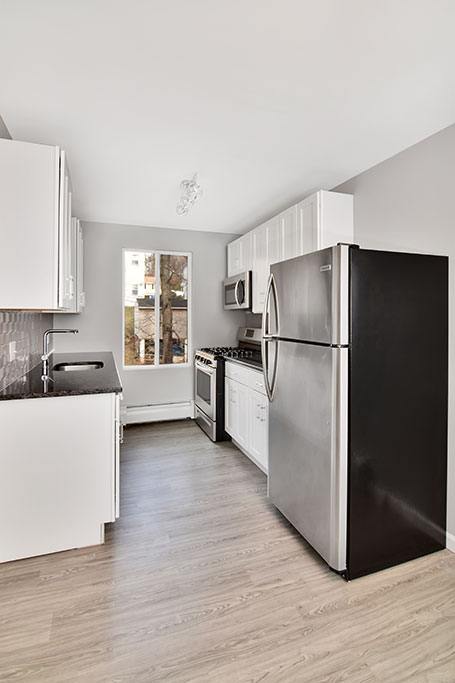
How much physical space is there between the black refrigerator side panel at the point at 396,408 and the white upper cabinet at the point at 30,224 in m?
1.58

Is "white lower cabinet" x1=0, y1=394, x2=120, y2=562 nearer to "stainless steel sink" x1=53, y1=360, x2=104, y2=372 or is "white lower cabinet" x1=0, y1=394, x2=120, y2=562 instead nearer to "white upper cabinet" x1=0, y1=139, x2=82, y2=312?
"white upper cabinet" x1=0, y1=139, x2=82, y2=312

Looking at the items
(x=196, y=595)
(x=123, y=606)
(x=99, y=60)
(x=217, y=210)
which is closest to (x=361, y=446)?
(x=196, y=595)

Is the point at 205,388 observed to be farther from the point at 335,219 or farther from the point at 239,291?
the point at 335,219

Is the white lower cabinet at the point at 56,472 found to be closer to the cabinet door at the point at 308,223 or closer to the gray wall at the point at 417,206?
the cabinet door at the point at 308,223

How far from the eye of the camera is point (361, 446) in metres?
1.90

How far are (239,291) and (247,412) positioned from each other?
148 centimetres

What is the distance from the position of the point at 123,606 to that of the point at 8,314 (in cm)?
179

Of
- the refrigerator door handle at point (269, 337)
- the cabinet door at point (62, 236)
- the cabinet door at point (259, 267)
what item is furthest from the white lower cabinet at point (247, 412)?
the cabinet door at point (62, 236)

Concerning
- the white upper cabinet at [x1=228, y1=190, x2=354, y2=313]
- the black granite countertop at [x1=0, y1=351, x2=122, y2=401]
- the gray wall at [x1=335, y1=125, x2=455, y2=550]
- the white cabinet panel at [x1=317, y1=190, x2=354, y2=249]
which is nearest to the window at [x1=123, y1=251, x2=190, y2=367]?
the white upper cabinet at [x1=228, y1=190, x2=354, y2=313]

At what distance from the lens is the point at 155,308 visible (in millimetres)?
4688

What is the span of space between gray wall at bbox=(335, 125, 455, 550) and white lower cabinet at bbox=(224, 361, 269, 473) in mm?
1360

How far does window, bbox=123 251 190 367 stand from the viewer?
4.57 metres

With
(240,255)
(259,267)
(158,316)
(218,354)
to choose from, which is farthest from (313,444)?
(158,316)

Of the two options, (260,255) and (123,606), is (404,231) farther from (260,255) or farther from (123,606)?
(123,606)
